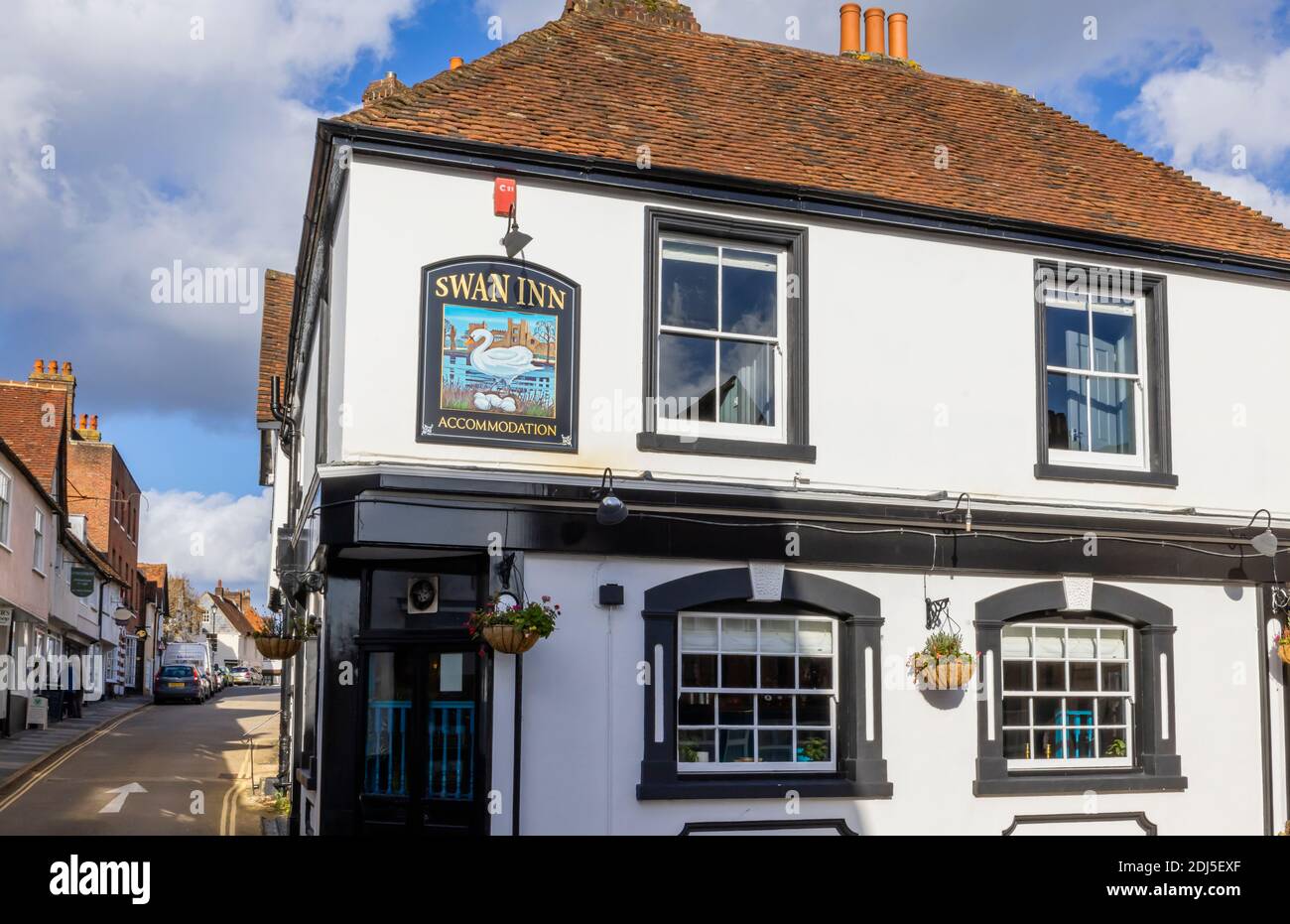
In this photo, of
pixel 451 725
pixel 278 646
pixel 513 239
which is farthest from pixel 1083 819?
pixel 278 646

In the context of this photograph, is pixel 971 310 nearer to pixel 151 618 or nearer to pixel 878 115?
pixel 878 115

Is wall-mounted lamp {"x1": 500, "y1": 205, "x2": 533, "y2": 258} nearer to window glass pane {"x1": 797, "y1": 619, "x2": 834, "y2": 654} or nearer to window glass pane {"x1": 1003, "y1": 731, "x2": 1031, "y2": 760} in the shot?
window glass pane {"x1": 797, "y1": 619, "x2": 834, "y2": 654}

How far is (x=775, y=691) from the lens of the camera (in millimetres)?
10922

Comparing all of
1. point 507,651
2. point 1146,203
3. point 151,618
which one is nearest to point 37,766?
point 507,651

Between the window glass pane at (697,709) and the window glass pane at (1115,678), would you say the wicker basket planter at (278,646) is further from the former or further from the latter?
the window glass pane at (1115,678)

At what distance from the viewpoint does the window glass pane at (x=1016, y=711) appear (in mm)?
11539

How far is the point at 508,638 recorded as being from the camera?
9.61 meters

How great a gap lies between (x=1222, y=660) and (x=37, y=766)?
745 inches

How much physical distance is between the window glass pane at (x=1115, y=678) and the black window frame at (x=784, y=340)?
3533 mm

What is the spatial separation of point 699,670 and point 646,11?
8071mm

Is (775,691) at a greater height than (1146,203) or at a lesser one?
lesser

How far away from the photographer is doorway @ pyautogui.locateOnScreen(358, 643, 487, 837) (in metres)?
10.2

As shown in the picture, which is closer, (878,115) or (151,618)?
(878,115)

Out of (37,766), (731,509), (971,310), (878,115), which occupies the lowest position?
(37,766)
